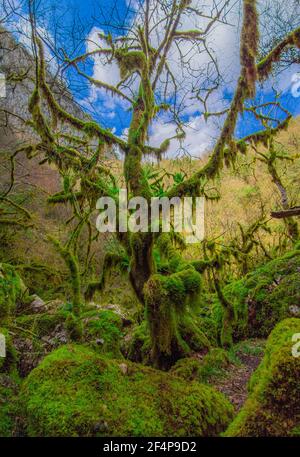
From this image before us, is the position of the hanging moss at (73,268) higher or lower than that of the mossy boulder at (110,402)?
higher

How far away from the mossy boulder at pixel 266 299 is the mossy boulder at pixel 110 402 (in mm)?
3748

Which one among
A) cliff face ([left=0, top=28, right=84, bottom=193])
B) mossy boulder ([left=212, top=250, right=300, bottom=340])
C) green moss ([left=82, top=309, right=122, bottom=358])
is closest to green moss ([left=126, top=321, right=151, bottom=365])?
green moss ([left=82, top=309, right=122, bottom=358])

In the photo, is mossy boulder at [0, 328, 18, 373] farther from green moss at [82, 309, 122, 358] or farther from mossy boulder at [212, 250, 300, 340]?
mossy boulder at [212, 250, 300, 340]

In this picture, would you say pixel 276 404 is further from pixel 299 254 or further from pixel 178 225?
→ pixel 178 225

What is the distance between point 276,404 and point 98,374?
5.40 ft

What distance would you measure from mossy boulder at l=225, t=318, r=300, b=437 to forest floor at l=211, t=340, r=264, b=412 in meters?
2.04

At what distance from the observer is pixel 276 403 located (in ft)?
6.22

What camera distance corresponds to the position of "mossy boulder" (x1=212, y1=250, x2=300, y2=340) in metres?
6.33

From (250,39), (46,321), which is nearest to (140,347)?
(46,321)

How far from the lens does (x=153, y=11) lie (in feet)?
15.6

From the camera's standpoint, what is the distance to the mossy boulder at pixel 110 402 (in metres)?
2.28

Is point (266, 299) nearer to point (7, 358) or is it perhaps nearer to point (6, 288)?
point (7, 358)

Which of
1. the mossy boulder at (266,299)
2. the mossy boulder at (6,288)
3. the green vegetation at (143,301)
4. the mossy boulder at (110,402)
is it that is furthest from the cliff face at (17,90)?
the mossy boulder at (266,299)

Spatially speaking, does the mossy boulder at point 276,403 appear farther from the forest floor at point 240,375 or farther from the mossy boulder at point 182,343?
the mossy boulder at point 182,343
